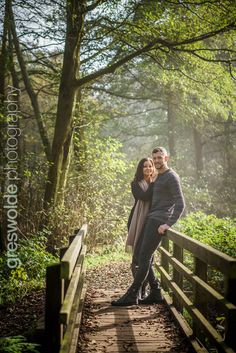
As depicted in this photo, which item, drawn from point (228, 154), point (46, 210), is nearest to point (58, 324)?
point (46, 210)

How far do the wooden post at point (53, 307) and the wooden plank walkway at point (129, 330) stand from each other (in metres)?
0.81

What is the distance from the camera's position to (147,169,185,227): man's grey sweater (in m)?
5.61

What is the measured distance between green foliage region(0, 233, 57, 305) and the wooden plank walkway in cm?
168

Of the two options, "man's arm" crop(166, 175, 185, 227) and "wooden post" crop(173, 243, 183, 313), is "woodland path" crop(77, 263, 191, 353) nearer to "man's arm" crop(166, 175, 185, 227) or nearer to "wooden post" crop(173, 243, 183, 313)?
"wooden post" crop(173, 243, 183, 313)

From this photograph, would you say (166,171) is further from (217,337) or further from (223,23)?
(223,23)

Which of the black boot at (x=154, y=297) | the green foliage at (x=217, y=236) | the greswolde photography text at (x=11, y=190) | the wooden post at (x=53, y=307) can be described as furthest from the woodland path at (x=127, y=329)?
the greswolde photography text at (x=11, y=190)

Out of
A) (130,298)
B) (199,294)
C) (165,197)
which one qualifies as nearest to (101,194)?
(130,298)

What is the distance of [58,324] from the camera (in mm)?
3641

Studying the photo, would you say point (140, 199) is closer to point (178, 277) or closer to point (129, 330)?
point (178, 277)

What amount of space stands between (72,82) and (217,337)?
312 inches

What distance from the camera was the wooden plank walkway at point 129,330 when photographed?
4449 mm

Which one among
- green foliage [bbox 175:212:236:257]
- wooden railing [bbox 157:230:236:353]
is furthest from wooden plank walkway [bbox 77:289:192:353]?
green foliage [bbox 175:212:236:257]

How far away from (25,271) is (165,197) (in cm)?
376

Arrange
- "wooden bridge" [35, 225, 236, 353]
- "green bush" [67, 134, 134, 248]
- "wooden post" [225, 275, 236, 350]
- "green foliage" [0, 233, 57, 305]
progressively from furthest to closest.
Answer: "green bush" [67, 134, 134, 248] < "green foliage" [0, 233, 57, 305] < "wooden bridge" [35, 225, 236, 353] < "wooden post" [225, 275, 236, 350]
